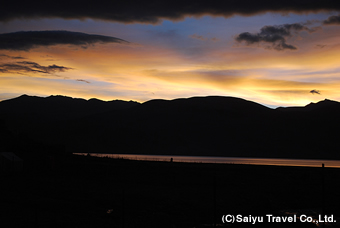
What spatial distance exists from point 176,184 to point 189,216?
1196 cm

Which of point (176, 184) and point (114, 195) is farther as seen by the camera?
point (176, 184)

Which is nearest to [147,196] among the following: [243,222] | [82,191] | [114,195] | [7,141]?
[114,195]

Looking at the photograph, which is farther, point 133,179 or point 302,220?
point 133,179

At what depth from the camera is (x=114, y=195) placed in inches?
1118

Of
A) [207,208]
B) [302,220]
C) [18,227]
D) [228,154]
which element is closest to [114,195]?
[207,208]

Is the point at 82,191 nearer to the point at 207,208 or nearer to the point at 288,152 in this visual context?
the point at 207,208

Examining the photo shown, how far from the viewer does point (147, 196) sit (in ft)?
94.0

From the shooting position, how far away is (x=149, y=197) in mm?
28281

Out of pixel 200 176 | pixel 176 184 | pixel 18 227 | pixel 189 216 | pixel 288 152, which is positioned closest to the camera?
pixel 18 227

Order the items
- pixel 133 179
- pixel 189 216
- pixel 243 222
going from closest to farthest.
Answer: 1. pixel 243 222
2. pixel 189 216
3. pixel 133 179

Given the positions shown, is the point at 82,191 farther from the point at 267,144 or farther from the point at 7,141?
the point at 267,144

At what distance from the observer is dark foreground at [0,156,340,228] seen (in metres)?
20.8

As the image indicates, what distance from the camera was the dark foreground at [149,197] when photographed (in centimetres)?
2075

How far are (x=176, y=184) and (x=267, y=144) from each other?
520 ft
